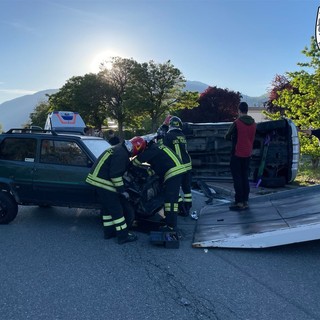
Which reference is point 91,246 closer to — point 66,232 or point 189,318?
point 66,232

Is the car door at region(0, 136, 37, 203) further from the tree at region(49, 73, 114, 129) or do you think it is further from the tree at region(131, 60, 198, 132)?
the tree at region(49, 73, 114, 129)

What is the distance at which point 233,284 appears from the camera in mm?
3896

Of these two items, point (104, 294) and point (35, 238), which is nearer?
point (104, 294)

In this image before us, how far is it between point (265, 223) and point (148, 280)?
2111 mm

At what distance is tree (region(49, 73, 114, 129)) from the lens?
45.1 meters

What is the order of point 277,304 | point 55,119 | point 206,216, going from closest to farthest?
point 277,304
point 206,216
point 55,119

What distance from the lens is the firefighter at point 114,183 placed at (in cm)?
530

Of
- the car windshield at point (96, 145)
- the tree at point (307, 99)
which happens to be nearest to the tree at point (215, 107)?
the tree at point (307, 99)

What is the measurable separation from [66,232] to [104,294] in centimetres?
249

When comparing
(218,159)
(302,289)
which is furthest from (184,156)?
(218,159)

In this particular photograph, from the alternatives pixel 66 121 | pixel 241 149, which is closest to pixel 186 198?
pixel 241 149

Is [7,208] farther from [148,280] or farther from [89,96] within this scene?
[89,96]

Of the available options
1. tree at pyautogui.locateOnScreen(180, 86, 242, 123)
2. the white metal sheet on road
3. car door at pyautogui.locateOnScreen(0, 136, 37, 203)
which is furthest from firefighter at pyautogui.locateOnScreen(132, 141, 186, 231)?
tree at pyautogui.locateOnScreen(180, 86, 242, 123)

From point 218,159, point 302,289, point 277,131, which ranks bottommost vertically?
point 302,289
